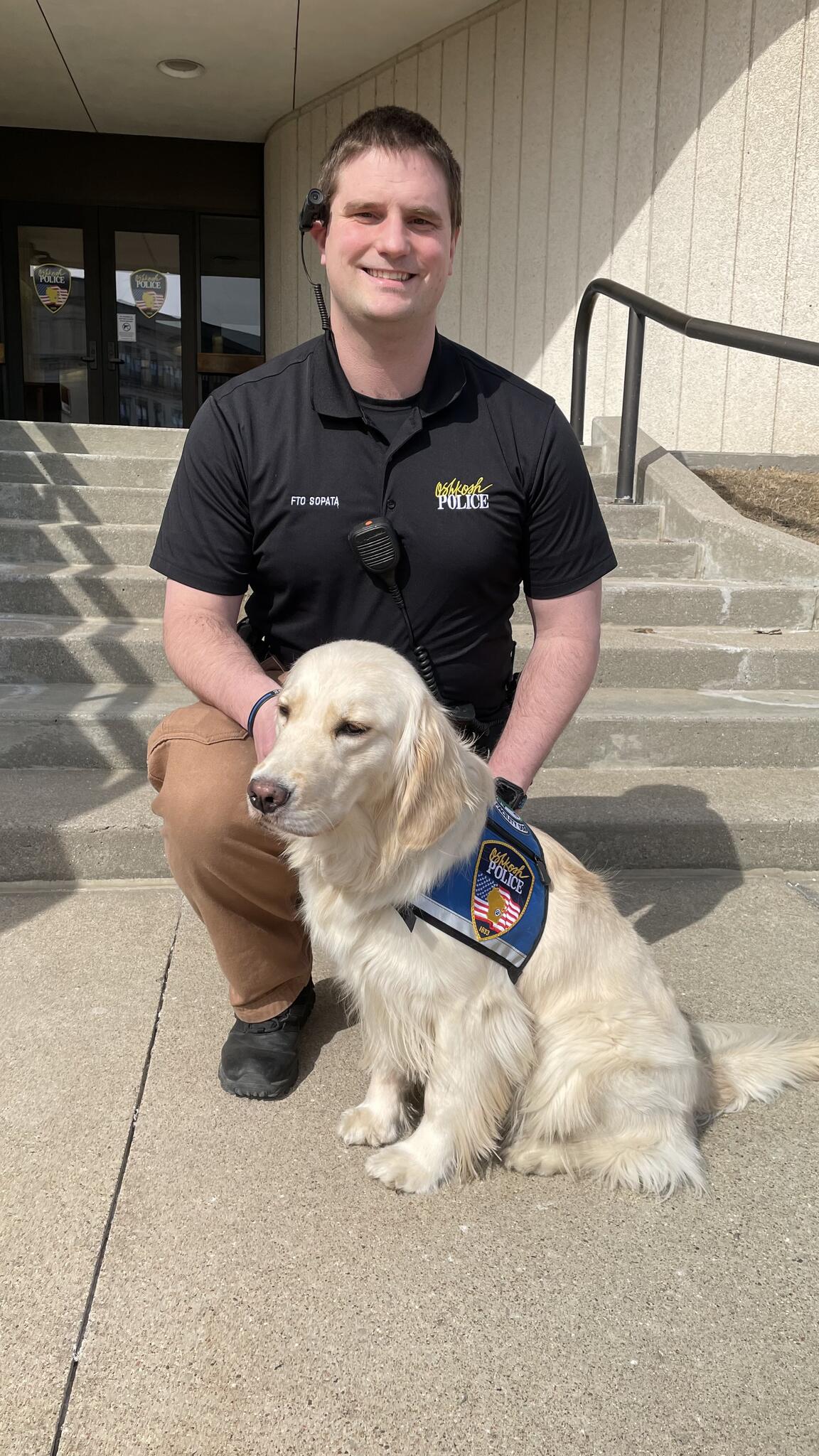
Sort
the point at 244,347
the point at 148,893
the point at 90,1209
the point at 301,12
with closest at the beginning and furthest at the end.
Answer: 1. the point at 90,1209
2. the point at 148,893
3. the point at 301,12
4. the point at 244,347

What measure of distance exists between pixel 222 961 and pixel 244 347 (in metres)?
10.6

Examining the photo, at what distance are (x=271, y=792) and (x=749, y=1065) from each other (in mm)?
1429

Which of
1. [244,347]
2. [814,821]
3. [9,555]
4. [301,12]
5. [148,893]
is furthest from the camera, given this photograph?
[244,347]

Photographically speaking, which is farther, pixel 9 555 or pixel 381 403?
pixel 9 555

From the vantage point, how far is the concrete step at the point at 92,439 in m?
6.75

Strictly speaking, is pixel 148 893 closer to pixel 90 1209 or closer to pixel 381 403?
pixel 90 1209

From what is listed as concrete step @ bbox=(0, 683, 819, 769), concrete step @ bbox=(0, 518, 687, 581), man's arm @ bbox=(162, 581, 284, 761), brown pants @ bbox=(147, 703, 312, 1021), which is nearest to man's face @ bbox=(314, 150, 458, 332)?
man's arm @ bbox=(162, 581, 284, 761)

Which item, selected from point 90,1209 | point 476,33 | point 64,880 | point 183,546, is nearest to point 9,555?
point 64,880

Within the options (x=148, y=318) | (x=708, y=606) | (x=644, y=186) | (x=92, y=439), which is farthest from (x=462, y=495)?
(x=148, y=318)

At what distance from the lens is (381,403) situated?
8.55 ft

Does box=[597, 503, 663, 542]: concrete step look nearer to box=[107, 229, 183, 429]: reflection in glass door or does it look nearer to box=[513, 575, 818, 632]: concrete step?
box=[513, 575, 818, 632]: concrete step

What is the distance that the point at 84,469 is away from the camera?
6.28m

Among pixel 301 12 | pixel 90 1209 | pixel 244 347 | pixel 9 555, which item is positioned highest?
pixel 301 12

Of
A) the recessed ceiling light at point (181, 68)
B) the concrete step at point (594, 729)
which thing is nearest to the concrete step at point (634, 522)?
the concrete step at point (594, 729)
